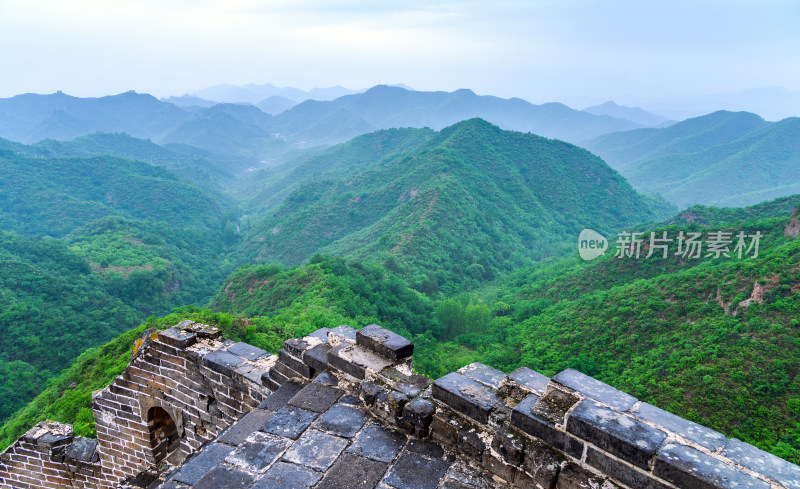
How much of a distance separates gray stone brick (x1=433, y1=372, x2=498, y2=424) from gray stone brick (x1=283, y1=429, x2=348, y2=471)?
107cm

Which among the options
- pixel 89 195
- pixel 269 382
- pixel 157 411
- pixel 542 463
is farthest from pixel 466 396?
pixel 89 195

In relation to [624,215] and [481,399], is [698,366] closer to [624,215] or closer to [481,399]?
[481,399]

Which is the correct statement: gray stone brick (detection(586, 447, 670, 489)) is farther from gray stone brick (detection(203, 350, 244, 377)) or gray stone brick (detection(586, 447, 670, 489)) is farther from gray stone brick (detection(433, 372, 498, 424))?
gray stone brick (detection(203, 350, 244, 377))

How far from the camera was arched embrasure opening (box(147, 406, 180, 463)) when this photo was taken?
7238 millimetres

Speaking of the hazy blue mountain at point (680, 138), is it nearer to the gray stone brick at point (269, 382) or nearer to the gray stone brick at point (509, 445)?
the gray stone brick at point (269, 382)

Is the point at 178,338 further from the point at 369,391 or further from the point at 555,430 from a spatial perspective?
the point at 555,430

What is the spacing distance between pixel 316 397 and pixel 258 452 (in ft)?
3.16

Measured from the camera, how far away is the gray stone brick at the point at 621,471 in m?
3.10

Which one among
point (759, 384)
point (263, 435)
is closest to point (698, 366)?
point (759, 384)

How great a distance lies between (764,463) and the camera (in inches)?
120

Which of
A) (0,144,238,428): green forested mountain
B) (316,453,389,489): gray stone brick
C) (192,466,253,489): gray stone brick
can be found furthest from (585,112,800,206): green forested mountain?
(192,466,253,489): gray stone brick

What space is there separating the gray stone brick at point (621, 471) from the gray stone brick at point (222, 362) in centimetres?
467

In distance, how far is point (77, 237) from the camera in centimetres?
4528

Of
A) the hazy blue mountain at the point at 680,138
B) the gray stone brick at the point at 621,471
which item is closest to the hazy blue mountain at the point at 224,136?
the hazy blue mountain at the point at 680,138
